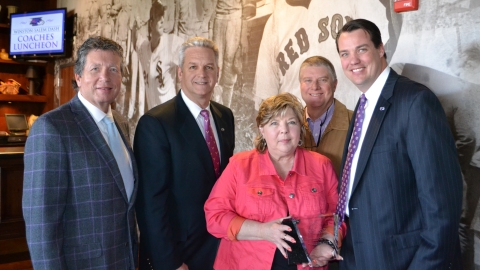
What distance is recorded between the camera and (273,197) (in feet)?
6.44

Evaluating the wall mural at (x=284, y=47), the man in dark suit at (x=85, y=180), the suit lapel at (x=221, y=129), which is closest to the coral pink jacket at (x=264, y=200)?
the suit lapel at (x=221, y=129)

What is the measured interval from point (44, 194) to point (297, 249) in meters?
1.02

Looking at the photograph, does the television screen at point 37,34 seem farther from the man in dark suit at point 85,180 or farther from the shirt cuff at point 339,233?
the shirt cuff at point 339,233

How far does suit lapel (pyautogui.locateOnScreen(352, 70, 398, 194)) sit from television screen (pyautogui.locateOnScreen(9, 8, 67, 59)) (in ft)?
19.8

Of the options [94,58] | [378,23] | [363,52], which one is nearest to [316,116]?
[378,23]

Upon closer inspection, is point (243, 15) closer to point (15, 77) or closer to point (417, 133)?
point (417, 133)

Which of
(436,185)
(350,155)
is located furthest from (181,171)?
(436,185)

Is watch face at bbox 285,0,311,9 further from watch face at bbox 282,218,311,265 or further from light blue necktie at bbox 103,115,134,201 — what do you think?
watch face at bbox 282,218,311,265

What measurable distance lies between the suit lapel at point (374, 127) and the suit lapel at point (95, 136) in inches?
40.0

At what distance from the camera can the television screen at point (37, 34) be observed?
676cm

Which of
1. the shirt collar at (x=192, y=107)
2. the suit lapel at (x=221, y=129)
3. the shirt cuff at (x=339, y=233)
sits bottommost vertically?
the shirt cuff at (x=339, y=233)

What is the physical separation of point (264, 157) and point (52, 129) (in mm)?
916

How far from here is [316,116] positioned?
8.71 feet

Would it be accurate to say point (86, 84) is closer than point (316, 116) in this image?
Yes
